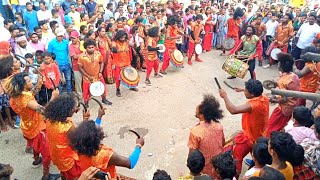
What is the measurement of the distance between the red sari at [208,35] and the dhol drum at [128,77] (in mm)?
5066

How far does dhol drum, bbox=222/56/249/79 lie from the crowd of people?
2.10 feet

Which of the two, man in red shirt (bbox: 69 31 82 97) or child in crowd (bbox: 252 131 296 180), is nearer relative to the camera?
child in crowd (bbox: 252 131 296 180)

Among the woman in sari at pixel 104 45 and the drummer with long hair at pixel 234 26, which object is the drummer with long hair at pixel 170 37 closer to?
the woman in sari at pixel 104 45

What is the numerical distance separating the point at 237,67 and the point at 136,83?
2.66 metres

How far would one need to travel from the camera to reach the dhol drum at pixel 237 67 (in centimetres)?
845

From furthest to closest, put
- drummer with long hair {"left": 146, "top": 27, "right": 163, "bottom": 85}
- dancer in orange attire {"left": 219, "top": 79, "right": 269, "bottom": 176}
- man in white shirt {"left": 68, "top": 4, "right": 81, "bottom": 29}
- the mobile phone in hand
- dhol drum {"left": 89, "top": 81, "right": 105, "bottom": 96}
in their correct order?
man in white shirt {"left": 68, "top": 4, "right": 81, "bottom": 29}, drummer with long hair {"left": 146, "top": 27, "right": 163, "bottom": 85}, dhol drum {"left": 89, "top": 81, "right": 105, "bottom": 96}, dancer in orange attire {"left": 219, "top": 79, "right": 269, "bottom": 176}, the mobile phone in hand

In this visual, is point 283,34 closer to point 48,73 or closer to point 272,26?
point 272,26

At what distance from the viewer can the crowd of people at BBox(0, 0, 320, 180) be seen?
3549 mm

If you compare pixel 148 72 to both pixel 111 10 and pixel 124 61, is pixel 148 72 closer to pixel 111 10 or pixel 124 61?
pixel 124 61

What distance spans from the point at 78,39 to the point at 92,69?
3.75 ft

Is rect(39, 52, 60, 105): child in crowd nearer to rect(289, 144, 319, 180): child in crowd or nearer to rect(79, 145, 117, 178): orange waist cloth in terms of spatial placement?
rect(79, 145, 117, 178): orange waist cloth

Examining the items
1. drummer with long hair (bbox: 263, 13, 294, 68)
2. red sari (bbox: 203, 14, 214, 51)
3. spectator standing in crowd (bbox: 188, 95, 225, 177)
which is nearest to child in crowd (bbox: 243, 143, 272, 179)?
spectator standing in crowd (bbox: 188, 95, 225, 177)

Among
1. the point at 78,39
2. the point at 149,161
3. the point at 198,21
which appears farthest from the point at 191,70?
the point at 149,161

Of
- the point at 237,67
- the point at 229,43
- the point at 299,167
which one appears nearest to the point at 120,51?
the point at 237,67
